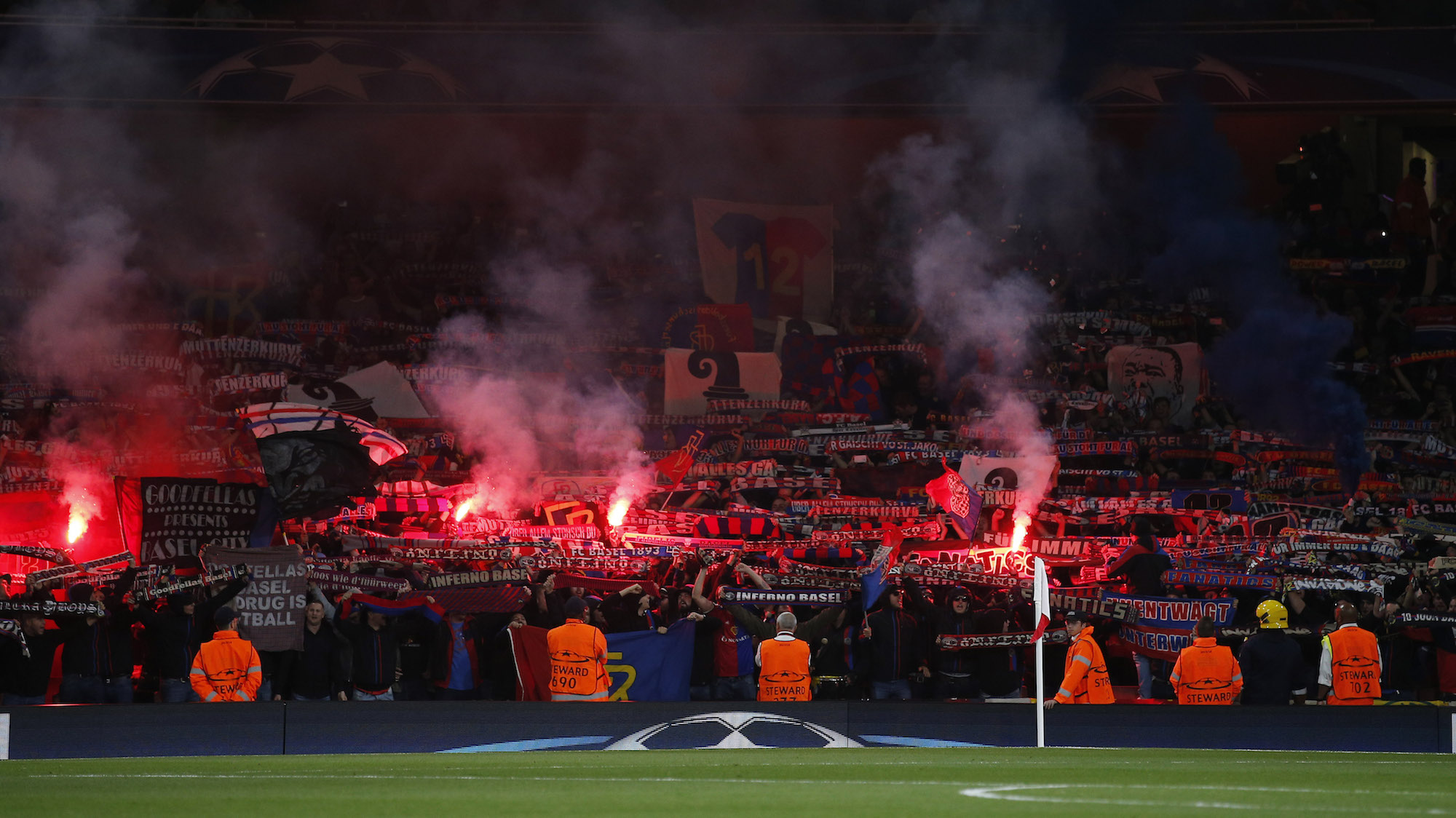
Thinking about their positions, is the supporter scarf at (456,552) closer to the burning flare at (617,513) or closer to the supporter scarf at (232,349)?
the burning flare at (617,513)

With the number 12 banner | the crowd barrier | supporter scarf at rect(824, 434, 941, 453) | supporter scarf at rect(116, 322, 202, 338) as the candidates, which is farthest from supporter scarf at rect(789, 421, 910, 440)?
supporter scarf at rect(116, 322, 202, 338)

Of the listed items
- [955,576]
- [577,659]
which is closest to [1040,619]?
[955,576]

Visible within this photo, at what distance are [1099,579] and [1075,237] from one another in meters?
8.15

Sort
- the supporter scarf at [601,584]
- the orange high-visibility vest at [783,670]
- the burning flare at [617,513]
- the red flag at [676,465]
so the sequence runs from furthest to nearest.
Answer: the red flag at [676,465] → the burning flare at [617,513] → the supporter scarf at [601,584] → the orange high-visibility vest at [783,670]

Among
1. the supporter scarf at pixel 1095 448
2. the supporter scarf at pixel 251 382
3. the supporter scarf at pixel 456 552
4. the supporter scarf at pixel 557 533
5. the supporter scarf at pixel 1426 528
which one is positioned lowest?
the supporter scarf at pixel 456 552

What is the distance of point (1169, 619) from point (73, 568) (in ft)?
26.1

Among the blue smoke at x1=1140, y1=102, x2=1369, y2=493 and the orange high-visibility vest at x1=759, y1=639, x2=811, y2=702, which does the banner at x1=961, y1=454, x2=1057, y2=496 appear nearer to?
the blue smoke at x1=1140, y1=102, x2=1369, y2=493

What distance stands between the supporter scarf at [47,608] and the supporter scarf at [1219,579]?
782 cm

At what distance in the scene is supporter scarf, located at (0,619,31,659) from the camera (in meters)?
10.3

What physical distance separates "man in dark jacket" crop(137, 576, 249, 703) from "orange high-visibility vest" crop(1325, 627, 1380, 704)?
24.8 ft

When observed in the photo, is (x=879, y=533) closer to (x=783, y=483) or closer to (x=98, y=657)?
(x=783, y=483)

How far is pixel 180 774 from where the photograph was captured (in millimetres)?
7652

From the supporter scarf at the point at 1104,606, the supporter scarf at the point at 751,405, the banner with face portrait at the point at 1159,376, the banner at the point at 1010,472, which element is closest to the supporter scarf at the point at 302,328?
the supporter scarf at the point at 751,405

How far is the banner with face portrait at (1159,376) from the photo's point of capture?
17.0m
